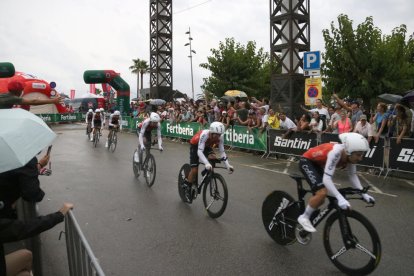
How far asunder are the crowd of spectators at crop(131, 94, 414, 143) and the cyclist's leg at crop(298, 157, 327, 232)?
5.24m

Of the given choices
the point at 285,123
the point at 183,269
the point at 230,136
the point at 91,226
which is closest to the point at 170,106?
the point at 230,136

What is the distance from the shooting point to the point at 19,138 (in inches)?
114

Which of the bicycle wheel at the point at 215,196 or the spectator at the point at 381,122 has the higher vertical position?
the spectator at the point at 381,122

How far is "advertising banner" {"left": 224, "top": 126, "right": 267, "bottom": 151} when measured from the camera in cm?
1467

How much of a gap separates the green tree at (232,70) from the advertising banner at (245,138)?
50.4ft

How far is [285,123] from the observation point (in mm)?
13578

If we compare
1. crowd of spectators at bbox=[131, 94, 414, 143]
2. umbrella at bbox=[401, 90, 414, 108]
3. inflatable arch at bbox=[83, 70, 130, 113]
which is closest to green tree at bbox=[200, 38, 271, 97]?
inflatable arch at bbox=[83, 70, 130, 113]

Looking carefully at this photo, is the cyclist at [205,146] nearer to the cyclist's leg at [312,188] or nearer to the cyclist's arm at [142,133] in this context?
the cyclist's leg at [312,188]

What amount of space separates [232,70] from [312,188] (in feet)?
89.1

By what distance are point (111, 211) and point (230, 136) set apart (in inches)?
377

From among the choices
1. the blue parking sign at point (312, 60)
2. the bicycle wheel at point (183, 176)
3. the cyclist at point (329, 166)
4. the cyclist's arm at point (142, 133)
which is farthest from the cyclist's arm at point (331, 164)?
the blue parking sign at point (312, 60)

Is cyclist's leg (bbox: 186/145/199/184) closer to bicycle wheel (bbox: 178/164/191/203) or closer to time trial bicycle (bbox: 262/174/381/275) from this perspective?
bicycle wheel (bbox: 178/164/191/203)

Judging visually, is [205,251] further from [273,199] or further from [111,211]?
[111,211]

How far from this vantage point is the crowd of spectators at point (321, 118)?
34.3 ft
